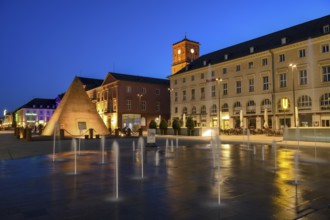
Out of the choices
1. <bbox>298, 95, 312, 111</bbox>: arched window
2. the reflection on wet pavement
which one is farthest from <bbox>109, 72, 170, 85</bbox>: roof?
the reflection on wet pavement

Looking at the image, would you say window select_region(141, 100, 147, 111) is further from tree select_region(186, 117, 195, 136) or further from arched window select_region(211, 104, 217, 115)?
tree select_region(186, 117, 195, 136)

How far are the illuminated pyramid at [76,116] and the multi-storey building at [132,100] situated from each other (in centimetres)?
2587

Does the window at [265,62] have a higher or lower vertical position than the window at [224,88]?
higher

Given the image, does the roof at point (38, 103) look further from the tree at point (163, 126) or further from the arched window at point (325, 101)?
the arched window at point (325, 101)

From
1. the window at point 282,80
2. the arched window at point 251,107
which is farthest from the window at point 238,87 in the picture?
the window at point 282,80

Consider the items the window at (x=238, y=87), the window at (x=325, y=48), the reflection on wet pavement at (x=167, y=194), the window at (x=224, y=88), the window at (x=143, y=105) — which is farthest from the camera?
the window at (x=143, y=105)

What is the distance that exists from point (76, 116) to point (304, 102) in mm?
32358

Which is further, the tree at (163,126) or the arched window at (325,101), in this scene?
the tree at (163,126)

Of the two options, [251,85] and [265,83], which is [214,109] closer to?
[251,85]

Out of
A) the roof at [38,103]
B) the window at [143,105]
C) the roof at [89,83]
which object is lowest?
the window at [143,105]

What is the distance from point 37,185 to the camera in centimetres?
745

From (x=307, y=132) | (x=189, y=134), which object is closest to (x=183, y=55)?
(x=189, y=134)

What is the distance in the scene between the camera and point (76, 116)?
1337 inches

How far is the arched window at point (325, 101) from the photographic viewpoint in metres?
38.6
